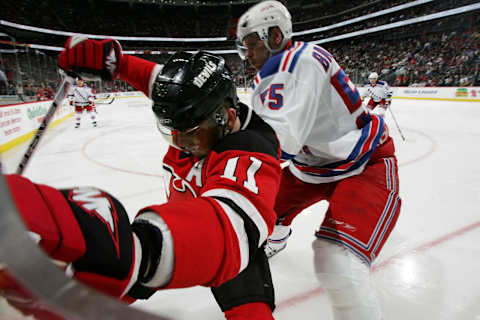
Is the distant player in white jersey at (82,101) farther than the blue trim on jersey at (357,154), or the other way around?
the distant player in white jersey at (82,101)

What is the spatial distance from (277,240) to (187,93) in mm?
1264

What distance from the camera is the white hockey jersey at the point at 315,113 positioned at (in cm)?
114

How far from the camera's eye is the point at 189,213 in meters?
0.54

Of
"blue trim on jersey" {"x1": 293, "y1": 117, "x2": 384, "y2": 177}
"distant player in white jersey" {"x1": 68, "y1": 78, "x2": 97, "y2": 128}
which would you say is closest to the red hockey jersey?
"blue trim on jersey" {"x1": 293, "y1": 117, "x2": 384, "y2": 177}

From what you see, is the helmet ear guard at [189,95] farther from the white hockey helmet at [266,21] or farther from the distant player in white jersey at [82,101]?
the distant player in white jersey at [82,101]

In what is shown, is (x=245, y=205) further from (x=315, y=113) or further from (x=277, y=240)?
(x=277, y=240)

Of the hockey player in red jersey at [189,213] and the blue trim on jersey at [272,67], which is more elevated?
the blue trim on jersey at [272,67]

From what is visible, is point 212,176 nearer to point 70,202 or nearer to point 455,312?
point 70,202

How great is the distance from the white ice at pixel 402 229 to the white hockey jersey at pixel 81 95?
3.28 metres

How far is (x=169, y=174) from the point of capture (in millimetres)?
1214

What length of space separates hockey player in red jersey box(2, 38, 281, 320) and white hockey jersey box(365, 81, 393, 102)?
752cm

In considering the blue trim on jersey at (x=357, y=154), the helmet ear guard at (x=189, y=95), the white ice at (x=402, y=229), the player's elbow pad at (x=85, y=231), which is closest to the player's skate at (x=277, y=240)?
the white ice at (x=402, y=229)

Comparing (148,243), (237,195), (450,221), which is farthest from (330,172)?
(450,221)

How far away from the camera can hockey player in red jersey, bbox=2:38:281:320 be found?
375 millimetres
